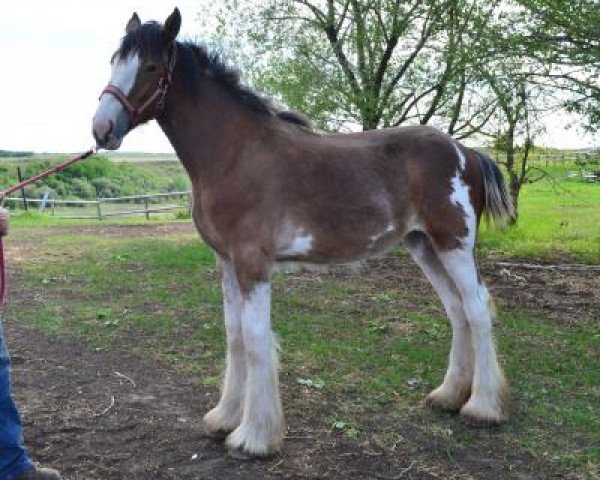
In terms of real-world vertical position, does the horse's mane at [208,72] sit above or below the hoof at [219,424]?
above

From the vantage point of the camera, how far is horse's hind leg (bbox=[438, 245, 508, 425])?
13.5ft

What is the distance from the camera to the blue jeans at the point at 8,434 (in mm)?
3035

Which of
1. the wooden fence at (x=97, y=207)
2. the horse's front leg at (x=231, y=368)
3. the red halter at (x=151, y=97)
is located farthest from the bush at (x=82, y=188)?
the red halter at (x=151, y=97)

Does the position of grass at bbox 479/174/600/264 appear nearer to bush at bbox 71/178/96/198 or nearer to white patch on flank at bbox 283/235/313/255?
white patch on flank at bbox 283/235/313/255

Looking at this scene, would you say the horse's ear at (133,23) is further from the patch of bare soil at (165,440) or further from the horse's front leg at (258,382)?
the patch of bare soil at (165,440)

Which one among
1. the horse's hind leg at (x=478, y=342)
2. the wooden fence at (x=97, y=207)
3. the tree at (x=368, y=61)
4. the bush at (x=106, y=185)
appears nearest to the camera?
the horse's hind leg at (x=478, y=342)

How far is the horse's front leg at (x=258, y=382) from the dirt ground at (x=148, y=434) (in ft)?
0.37

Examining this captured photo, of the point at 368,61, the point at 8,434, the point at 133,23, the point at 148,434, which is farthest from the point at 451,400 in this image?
the point at 368,61

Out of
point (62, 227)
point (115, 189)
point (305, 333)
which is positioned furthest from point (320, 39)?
point (115, 189)

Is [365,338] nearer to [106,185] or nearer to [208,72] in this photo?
[208,72]

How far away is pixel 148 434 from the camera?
399 cm

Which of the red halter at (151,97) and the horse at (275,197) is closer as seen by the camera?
the red halter at (151,97)

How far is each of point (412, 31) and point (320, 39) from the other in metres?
1.63

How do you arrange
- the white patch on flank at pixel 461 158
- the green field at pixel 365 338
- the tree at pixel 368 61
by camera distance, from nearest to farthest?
the green field at pixel 365 338 → the white patch on flank at pixel 461 158 → the tree at pixel 368 61
